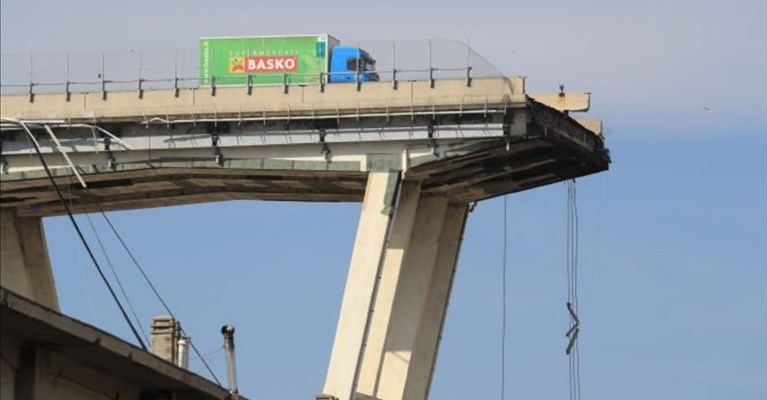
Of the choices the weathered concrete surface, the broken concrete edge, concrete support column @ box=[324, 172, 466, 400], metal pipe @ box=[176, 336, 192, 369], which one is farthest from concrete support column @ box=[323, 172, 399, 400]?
the broken concrete edge

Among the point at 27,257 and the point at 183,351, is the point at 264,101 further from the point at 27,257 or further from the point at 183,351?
the point at 183,351

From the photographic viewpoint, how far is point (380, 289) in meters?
98.0

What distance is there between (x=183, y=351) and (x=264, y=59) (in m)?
39.5

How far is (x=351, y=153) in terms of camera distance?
96438 millimetres

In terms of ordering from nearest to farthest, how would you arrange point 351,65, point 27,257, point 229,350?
point 229,350 → point 351,65 → point 27,257

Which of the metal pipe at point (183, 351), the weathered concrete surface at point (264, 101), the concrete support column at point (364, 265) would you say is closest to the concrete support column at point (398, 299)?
the concrete support column at point (364, 265)

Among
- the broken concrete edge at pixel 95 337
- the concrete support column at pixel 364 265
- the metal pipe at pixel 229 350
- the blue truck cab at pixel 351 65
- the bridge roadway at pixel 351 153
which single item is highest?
the blue truck cab at pixel 351 65

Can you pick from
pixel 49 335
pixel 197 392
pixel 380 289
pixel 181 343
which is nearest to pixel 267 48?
pixel 380 289

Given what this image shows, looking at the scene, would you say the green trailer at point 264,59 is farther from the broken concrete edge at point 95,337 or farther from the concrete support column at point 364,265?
the broken concrete edge at point 95,337

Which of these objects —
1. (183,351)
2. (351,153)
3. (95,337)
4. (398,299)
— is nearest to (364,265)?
(351,153)

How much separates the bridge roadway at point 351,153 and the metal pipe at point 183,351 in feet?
112

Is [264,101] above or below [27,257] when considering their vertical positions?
above

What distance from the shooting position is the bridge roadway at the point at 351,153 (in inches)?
3698

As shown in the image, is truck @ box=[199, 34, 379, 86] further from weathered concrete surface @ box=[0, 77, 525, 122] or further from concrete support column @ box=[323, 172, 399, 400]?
concrete support column @ box=[323, 172, 399, 400]
